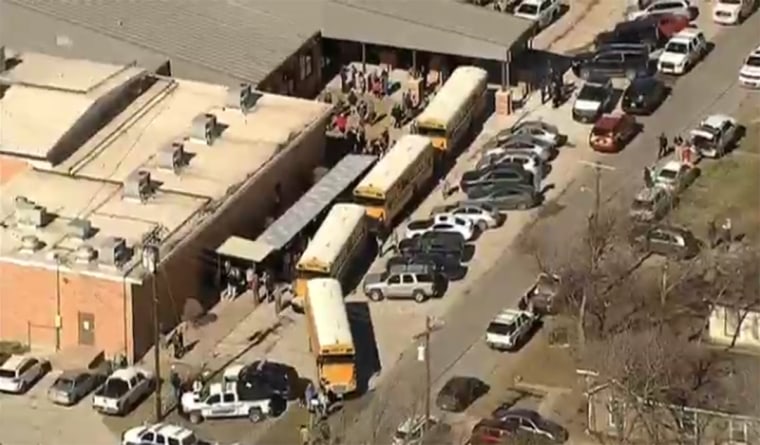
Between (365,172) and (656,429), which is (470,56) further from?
(656,429)

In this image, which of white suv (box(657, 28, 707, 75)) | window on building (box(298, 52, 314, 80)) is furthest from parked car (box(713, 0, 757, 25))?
window on building (box(298, 52, 314, 80))

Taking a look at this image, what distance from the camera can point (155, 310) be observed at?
1623 inches

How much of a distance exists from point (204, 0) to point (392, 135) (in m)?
4.98

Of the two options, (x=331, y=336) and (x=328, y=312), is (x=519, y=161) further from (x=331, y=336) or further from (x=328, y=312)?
(x=331, y=336)

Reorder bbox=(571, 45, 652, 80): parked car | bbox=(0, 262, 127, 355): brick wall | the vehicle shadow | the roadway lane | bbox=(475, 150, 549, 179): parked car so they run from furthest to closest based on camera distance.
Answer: bbox=(571, 45, 652, 80): parked car → bbox=(475, 150, 549, 179): parked car → bbox=(0, 262, 127, 355): brick wall → the vehicle shadow → the roadway lane

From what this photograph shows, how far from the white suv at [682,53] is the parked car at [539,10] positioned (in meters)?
3.07

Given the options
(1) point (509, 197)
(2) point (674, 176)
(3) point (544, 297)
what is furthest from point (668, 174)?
(3) point (544, 297)

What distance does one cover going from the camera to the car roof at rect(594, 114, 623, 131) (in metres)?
48.0

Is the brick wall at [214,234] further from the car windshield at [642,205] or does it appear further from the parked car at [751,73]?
the parked car at [751,73]

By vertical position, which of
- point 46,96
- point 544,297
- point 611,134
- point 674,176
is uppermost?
point 46,96

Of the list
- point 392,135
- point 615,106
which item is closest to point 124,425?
point 392,135

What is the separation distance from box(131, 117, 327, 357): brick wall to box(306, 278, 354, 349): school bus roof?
1.95 meters

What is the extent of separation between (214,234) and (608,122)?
348 inches

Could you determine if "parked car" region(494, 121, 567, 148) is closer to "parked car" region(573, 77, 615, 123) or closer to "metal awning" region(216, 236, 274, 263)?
"parked car" region(573, 77, 615, 123)
